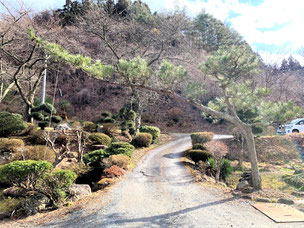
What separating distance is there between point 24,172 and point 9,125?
6.76 m

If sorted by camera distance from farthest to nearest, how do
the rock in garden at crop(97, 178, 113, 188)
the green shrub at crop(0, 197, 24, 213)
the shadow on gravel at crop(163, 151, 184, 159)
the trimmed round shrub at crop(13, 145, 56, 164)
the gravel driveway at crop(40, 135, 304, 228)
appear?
the shadow on gravel at crop(163, 151, 184, 159) < the trimmed round shrub at crop(13, 145, 56, 164) < the rock in garden at crop(97, 178, 113, 188) < the green shrub at crop(0, 197, 24, 213) < the gravel driveway at crop(40, 135, 304, 228)

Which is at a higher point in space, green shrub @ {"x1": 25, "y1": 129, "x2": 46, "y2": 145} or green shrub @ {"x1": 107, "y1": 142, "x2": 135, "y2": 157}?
green shrub @ {"x1": 25, "y1": 129, "x2": 46, "y2": 145}

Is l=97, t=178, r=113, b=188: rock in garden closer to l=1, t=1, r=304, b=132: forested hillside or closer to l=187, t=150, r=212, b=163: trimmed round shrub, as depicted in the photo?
l=1, t=1, r=304, b=132: forested hillside

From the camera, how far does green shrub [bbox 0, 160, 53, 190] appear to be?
452 centimetres

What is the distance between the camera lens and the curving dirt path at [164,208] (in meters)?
3.92

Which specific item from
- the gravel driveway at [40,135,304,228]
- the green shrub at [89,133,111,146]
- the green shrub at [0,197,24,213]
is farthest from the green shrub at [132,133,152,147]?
the green shrub at [0,197,24,213]

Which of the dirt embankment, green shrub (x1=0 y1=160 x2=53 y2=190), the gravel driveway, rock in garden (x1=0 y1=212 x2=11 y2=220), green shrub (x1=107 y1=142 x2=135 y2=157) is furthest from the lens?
the dirt embankment

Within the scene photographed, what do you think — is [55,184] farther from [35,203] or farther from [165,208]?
[165,208]

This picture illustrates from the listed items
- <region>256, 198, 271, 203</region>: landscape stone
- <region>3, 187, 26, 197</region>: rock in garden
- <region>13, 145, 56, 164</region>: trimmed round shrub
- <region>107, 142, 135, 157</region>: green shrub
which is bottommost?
<region>256, 198, 271, 203</region>: landscape stone

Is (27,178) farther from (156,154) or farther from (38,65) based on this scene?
(38,65)

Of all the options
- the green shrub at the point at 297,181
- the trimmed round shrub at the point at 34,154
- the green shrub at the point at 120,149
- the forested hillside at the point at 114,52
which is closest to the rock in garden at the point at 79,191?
the trimmed round shrub at the point at 34,154

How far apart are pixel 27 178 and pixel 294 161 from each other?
14.3 m

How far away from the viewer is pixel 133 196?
5.35 meters

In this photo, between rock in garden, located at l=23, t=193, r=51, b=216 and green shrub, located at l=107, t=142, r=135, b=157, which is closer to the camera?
rock in garden, located at l=23, t=193, r=51, b=216
